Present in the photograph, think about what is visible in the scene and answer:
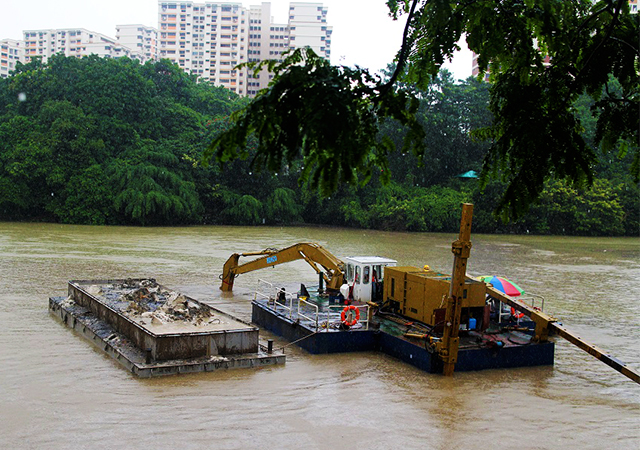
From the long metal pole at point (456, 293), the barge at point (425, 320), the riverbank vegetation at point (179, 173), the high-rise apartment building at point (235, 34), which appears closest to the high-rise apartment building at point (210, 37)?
the high-rise apartment building at point (235, 34)

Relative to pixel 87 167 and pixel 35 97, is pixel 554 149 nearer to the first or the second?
pixel 87 167

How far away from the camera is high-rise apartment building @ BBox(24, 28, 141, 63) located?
153 meters

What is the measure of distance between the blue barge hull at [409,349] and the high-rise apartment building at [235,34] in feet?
371

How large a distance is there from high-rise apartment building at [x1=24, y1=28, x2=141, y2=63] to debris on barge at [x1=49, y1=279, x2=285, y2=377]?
142 metres

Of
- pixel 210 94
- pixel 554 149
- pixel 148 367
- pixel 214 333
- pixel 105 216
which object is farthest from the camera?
pixel 210 94

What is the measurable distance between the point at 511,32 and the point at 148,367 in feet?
29.6

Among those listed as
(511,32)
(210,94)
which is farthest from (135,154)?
(511,32)

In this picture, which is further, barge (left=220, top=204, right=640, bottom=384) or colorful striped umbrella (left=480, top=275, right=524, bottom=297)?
colorful striped umbrella (left=480, top=275, right=524, bottom=297)

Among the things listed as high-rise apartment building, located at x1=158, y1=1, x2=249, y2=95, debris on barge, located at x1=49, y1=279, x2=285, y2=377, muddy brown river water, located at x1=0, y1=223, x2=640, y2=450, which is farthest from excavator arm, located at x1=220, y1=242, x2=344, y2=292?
high-rise apartment building, located at x1=158, y1=1, x2=249, y2=95

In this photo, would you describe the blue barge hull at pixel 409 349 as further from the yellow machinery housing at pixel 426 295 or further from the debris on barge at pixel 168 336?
the debris on barge at pixel 168 336

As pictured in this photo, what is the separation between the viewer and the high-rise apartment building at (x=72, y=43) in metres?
153

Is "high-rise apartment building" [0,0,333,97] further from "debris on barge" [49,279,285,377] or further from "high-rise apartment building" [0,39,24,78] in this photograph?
"debris on barge" [49,279,285,377]

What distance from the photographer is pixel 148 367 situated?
39.4 feet

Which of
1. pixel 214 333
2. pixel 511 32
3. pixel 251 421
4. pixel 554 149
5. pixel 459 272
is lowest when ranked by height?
pixel 251 421
